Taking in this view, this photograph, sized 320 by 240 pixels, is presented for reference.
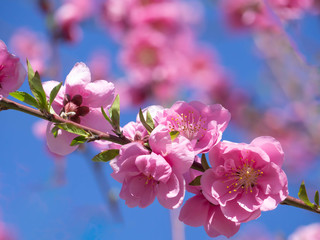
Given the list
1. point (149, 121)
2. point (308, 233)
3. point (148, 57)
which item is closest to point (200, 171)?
point (149, 121)

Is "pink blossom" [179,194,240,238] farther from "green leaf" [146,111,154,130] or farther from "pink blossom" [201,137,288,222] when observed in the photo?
"green leaf" [146,111,154,130]

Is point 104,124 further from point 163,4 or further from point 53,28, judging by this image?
point 163,4

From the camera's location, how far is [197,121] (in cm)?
77

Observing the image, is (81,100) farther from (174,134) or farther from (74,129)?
(174,134)

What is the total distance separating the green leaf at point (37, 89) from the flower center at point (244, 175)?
387mm

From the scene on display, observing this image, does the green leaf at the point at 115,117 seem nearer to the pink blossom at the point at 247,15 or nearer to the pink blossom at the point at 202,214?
the pink blossom at the point at 202,214

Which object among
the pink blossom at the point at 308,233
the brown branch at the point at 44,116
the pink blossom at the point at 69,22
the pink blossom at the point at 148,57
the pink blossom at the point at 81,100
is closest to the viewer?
the brown branch at the point at 44,116

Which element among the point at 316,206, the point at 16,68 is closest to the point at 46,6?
the point at 16,68

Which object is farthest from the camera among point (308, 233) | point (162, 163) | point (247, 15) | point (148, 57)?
point (148, 57)

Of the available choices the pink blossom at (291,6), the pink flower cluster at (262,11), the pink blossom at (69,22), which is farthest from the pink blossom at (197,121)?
the pink blossom at (69,22)

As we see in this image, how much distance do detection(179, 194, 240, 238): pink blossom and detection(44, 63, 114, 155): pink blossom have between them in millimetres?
239

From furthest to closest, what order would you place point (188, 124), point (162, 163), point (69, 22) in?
point (69, 22) → point (188, 124) → point (162, 163)

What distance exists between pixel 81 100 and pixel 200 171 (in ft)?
0.99

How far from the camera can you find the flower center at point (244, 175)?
0.73 m
